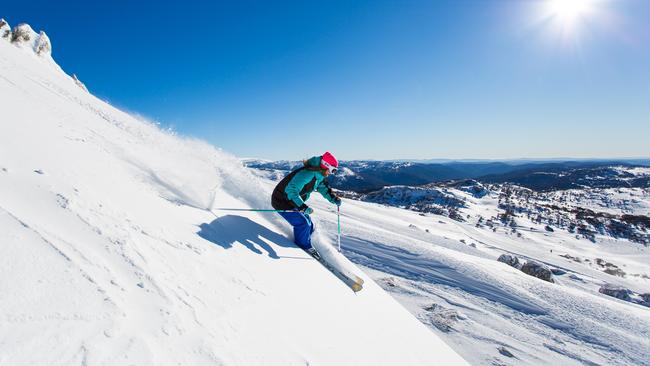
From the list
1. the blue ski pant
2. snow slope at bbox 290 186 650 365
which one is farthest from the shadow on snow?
snow slope at bbox 290 186 650 365

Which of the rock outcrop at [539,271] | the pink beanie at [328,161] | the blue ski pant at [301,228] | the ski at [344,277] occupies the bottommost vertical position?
the rock outcrop at [539,271]

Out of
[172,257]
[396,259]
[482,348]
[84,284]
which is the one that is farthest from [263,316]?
[396,259]

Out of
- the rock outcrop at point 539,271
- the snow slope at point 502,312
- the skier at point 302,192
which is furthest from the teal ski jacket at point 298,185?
the rock outcrop at point 539,271

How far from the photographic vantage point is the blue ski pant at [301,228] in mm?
7293

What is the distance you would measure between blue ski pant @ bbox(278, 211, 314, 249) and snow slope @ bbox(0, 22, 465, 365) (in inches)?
10.8

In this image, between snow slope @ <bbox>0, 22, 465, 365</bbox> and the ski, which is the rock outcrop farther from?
the ski

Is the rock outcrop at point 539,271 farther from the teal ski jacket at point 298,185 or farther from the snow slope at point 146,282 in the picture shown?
the teal ski jacket at point 298,185

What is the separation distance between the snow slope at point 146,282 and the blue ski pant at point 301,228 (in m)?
0.28

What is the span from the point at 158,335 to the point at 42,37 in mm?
60322

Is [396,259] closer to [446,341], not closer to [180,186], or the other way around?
[446,341]

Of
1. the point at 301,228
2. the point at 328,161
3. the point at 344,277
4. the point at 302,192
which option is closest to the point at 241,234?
the point at 301,228

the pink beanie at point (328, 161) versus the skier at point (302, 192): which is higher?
the pink beanie at point (328, 161)

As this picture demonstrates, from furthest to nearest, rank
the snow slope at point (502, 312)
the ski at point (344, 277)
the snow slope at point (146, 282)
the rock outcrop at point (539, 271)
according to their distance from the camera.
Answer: the rock outcrop at point (539, 271) < the ski at point (344, 277) < the snow slope at point (502, 312) < the snow slope at point (146, 282)

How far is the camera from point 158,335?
8.25 feet
